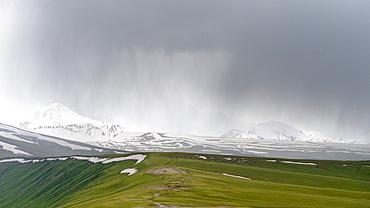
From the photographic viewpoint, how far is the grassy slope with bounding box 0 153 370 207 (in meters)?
54.6

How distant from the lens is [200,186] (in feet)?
215

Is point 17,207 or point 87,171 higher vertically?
point 87,171

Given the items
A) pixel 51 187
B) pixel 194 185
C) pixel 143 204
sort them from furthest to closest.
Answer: pixel 51 187
pixel 194 185
pixel 143 204

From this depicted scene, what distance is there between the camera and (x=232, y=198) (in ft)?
180

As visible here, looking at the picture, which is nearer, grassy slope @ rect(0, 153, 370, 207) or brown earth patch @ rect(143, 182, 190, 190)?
grassy slope @ rect(0, 153, 370, 207)

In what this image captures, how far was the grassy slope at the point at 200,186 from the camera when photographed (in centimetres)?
5459

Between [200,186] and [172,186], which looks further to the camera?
[200,186]

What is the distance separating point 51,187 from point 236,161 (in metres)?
104

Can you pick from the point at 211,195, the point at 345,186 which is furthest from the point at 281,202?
the point at 345,186

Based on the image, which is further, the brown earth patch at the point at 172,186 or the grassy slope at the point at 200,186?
the brown earth patch at the point at 172,186

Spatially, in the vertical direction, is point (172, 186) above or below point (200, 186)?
below

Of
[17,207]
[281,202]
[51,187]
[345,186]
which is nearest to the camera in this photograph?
[281,202]

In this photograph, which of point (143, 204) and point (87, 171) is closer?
point (143, 204)

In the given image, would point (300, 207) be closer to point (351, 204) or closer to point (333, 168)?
point (351, 204)
